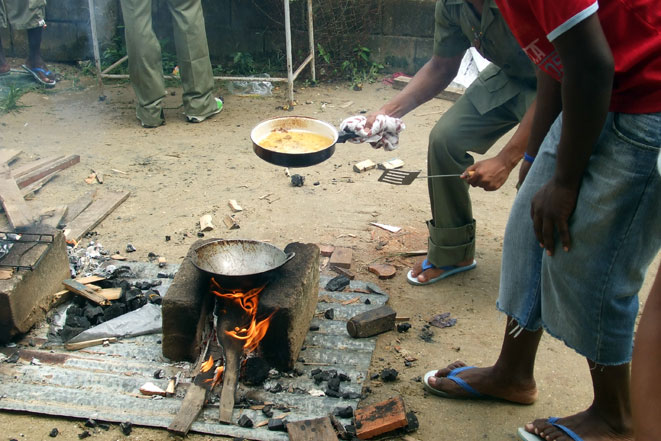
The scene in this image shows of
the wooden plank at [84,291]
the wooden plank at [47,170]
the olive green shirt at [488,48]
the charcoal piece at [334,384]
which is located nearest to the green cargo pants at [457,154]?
the olive green shirt at [488,48]

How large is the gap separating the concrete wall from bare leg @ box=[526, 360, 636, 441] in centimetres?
696

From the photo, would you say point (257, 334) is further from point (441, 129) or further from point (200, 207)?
point (200, 207)

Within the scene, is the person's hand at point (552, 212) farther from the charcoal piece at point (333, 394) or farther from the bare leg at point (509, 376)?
the charcoal piece at point (333, 394)

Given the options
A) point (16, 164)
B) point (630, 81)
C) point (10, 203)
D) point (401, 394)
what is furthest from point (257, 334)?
point (16, 164)

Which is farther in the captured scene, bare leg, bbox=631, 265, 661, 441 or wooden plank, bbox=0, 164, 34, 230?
wooden plank, bbox=0, 164, 34, 230

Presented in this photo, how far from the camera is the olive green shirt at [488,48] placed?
11.1 feet

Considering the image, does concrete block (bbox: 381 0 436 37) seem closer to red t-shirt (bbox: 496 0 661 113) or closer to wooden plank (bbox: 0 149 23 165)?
wooden plank (bbox: 0 149 23 165)

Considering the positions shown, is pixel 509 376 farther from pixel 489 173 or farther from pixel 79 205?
pixel 79 205

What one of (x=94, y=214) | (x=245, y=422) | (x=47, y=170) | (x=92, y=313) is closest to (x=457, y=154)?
(x=245, y=422)

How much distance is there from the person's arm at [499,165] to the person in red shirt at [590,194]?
47 cm

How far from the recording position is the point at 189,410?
2.91 m

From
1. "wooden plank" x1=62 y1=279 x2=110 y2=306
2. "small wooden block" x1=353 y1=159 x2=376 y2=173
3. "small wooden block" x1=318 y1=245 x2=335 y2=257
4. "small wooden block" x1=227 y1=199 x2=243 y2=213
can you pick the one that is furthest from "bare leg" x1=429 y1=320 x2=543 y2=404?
"small wooden block" x1=353 y1=159 x2=376 y2=173

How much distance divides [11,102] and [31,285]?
15.6ft

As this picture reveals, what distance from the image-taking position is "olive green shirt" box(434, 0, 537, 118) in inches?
133
